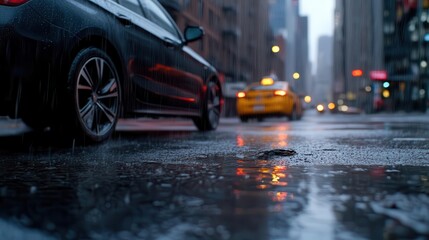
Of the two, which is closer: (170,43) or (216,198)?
(216,198)

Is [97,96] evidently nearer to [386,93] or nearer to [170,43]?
[170,43]

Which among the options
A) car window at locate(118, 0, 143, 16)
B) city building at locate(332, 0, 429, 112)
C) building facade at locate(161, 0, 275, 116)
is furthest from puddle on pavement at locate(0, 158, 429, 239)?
city building at locate(332, 0, 429, 112)

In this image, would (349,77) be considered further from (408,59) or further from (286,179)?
(286,179)

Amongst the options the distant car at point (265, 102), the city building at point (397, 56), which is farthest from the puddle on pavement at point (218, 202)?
the city building at point (397, 56)

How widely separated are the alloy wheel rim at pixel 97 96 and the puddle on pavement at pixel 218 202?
1.51 metres

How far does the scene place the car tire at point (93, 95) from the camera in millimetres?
3852

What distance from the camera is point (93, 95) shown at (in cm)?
419

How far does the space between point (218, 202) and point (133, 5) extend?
155 inches

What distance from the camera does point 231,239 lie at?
1174 mm

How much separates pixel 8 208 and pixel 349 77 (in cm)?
13567

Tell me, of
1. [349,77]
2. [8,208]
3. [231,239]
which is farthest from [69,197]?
[349,77]

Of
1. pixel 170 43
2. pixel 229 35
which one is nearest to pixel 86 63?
pixel 170 43

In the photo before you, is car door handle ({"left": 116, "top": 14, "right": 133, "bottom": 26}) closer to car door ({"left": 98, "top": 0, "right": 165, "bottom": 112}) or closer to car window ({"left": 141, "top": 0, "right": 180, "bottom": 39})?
car door ({"left": 98, "top": 0, "right": 165, "bottom": 112})

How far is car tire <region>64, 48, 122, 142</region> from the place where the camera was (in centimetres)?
385
